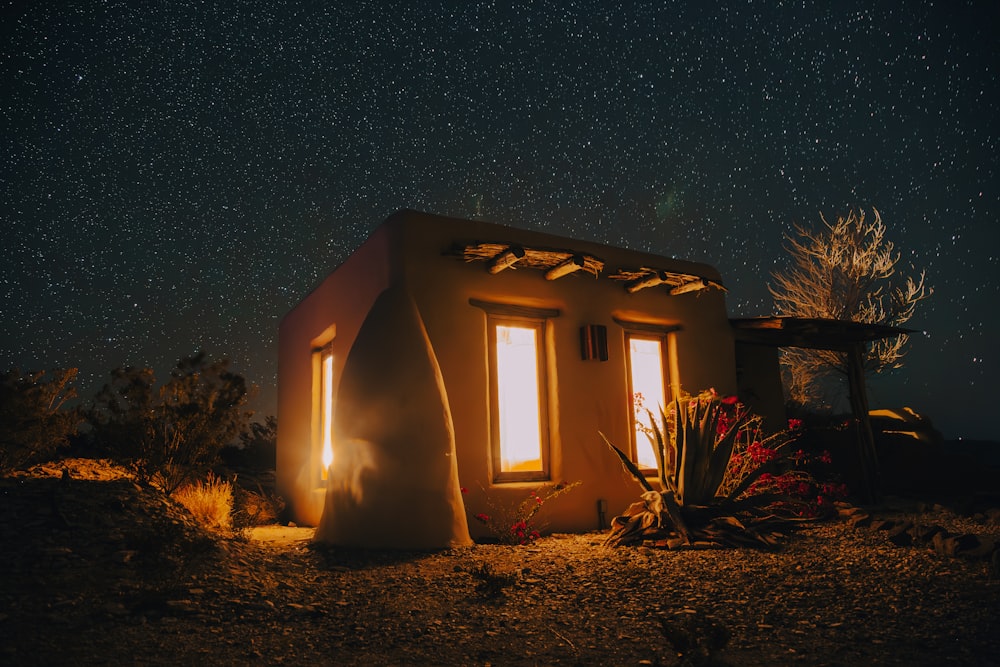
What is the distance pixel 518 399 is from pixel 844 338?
599cm

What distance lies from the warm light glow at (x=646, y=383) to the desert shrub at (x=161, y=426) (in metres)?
6.07

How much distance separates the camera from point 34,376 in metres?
9.04

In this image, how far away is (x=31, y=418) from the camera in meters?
8.62

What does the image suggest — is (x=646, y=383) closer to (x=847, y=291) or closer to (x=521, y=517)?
(x=521, y=517)

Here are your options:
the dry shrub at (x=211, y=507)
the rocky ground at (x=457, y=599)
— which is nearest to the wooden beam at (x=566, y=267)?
the rocky ground at (x=457, y=599)

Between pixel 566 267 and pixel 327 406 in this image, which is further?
pixel 327 406

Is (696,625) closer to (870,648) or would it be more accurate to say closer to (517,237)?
(870,648)

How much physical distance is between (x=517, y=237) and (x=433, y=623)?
4.80 m

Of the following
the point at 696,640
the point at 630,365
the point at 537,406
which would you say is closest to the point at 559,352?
the point at 537,406

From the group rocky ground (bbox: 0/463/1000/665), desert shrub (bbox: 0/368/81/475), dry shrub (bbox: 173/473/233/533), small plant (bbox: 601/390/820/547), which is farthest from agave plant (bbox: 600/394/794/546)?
desert shrub (bbox: 0/368/81/475)

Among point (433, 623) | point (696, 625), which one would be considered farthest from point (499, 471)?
point (696, 625)

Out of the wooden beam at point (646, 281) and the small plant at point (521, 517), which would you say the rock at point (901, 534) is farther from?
the wooden beam at point (646, 281)

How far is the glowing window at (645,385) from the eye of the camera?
26.5 feet

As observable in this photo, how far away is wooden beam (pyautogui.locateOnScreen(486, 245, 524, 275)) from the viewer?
22.2ft
